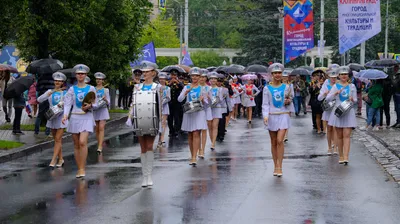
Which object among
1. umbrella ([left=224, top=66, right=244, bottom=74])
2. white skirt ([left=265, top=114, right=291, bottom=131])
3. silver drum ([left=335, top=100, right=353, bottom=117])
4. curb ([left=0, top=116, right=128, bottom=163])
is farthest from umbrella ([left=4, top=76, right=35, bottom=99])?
umbrella ([left=224, top=66, right=244, bottom=74])

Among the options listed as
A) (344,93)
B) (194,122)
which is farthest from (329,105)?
(194,122)

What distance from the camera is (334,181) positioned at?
42.1ft

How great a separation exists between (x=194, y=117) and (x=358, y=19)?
412 inches

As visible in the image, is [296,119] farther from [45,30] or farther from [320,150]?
[320,150]

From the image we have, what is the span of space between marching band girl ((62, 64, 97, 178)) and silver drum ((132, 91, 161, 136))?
1824mm

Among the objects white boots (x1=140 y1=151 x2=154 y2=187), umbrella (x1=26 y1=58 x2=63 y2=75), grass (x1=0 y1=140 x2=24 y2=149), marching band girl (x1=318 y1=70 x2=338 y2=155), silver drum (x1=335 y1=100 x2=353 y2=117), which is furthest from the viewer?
umbrella (x1=26 y1=58 x2=63 y2=75)

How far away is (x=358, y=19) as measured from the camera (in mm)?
24391

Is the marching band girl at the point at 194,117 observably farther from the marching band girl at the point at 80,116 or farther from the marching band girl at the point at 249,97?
the marching band girl at the point at 249,97

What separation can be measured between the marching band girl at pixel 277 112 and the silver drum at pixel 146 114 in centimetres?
215

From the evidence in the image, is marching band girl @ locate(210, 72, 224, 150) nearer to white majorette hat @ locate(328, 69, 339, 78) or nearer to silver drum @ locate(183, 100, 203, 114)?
silver drum @ locate(183, 100, 203, 114)

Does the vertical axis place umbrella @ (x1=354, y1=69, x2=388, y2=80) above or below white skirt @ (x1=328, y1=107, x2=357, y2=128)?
above

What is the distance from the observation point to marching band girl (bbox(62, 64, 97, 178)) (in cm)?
1378

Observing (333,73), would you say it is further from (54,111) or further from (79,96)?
(54,111)

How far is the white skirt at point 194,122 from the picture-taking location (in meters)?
15.4
